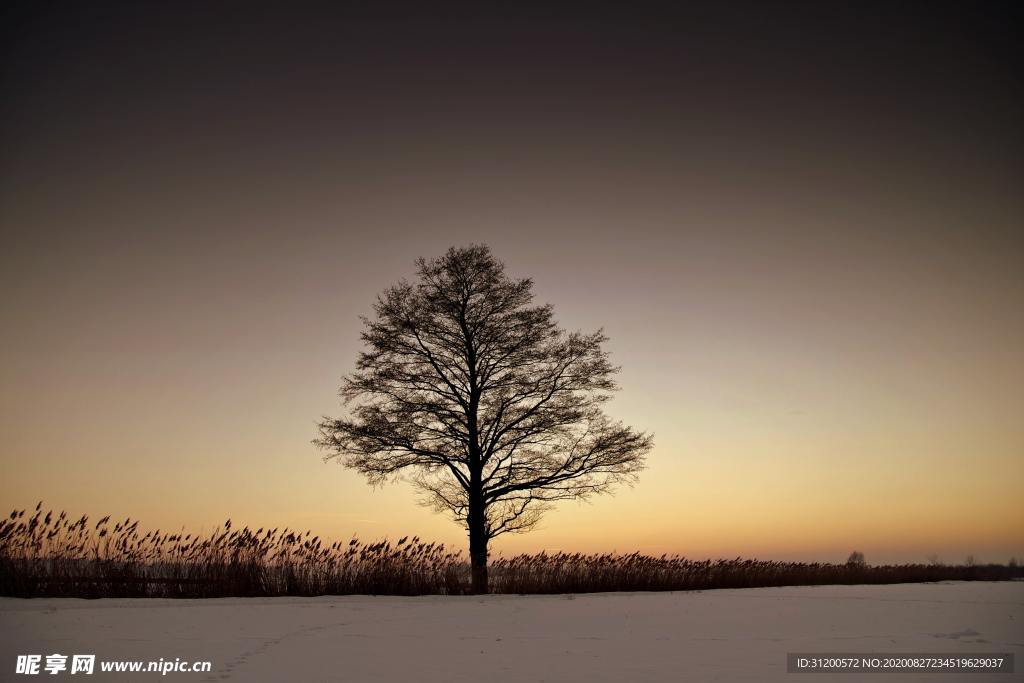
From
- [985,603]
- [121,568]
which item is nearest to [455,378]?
[121,568]

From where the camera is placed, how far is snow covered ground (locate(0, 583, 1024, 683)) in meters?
9.11

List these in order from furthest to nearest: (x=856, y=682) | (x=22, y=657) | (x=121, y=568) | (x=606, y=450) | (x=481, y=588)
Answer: (x=606, y=450)
(x=481, y=588)
(x=121, y=568)
(x=22, y=657)
(x=856, y=682)

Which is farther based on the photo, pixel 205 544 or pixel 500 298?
pixel 500 298

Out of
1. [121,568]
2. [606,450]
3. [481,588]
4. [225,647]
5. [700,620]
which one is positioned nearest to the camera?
[225,647]

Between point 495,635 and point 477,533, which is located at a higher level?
point 477,533

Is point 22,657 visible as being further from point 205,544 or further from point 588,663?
point 205,544

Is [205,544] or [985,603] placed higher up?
[205,544]

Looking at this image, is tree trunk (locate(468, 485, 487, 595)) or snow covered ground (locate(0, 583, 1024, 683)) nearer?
snow covered ground (locate(0, 583, 1024, 683))

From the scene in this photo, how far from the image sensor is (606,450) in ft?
77.0

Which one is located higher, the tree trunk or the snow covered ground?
the tree trunk

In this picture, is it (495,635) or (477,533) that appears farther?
(477,533)

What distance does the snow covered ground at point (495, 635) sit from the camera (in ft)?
29.9

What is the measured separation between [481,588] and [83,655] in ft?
40.3

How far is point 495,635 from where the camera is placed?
1221 centimetres
